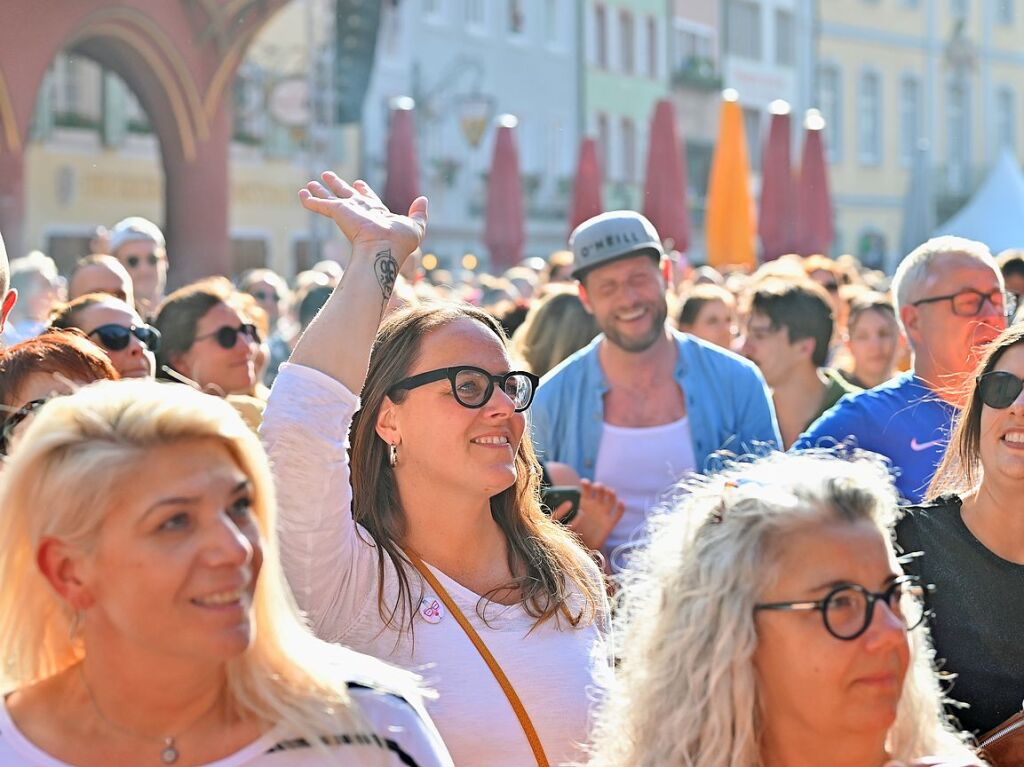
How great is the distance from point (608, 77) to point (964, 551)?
3984 centimetres

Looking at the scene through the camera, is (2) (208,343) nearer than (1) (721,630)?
No

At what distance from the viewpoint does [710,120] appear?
47281mm

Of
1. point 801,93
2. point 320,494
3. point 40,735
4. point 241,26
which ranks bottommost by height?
point 40,735

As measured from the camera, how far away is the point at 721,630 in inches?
111

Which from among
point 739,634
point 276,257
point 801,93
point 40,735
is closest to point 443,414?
point 739,634

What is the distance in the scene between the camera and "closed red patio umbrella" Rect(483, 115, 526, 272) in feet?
78.9

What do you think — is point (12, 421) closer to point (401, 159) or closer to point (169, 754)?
point (169, 754)

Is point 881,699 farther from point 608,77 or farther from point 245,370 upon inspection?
point 608,77

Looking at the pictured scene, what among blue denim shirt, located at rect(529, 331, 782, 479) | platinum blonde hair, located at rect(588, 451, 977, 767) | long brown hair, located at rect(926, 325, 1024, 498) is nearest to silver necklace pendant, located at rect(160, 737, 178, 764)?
platinum blonde hair, located at rect(588, 451, 977, 767)

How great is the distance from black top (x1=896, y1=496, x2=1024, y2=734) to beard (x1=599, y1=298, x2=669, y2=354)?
2.54 meters

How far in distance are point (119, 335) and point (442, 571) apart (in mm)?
2012

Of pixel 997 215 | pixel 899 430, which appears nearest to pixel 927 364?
pixel 899 430

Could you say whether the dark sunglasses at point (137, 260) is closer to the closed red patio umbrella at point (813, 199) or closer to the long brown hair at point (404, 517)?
the long brown hair at point (404, 517)

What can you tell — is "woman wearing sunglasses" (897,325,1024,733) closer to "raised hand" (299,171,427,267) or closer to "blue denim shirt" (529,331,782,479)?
"raised hand" (299,171,427,267)
